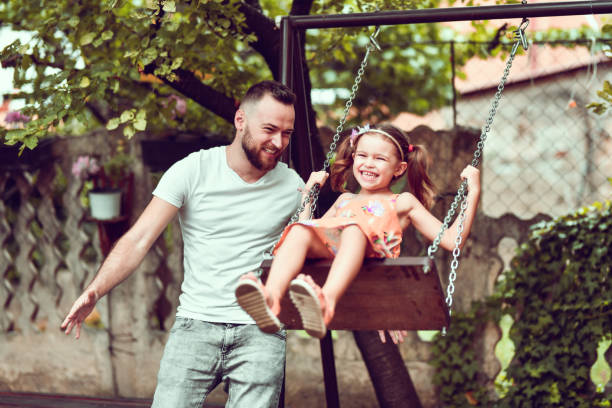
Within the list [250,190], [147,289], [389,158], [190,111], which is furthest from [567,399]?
[190,111]

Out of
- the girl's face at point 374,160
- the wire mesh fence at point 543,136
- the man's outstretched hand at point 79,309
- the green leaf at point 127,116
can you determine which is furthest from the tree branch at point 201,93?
the wire mesh fence at point 543,136

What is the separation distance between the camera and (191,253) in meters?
2.72

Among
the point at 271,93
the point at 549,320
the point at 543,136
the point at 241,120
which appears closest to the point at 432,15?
the point at 271,93

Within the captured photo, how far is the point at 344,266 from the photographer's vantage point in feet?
7.24

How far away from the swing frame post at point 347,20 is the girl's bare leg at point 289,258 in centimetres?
79

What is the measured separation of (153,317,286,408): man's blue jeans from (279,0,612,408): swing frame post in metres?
0.50

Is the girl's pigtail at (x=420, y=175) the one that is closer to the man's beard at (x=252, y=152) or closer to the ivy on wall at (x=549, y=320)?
the man's beard at (x=252, y=152)

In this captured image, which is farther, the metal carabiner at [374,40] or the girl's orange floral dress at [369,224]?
the metal carabiner at [374,40]

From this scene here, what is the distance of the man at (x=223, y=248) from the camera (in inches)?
101

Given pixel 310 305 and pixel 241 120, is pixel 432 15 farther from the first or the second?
pixel 310 305

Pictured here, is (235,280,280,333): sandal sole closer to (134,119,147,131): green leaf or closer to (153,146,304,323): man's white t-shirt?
(153,146,304,323): man's white t-shirt

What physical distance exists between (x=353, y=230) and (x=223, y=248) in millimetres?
→ 599

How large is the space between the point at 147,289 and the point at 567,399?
2.90 metres

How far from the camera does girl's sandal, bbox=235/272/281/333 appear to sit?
2.13m
